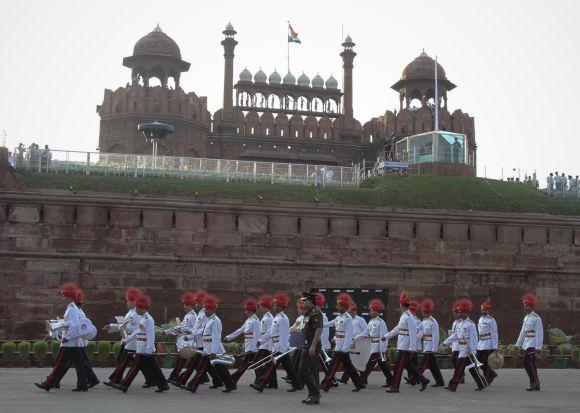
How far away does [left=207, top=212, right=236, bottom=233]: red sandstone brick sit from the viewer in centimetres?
2642

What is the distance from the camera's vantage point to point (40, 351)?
20.1 m

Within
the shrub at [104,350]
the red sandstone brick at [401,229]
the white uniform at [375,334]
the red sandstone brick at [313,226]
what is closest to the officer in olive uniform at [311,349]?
the white uniform at [375,334]

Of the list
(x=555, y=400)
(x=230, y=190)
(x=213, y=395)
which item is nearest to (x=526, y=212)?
(x=230, y=190)

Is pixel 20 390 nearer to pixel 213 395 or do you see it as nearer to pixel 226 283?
pixel 213 395

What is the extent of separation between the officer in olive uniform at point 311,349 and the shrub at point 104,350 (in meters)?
8.78

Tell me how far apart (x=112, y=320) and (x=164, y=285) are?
1.87 m

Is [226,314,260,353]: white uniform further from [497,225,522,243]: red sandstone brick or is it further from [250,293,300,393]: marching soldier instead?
[497,225,522,243]: red sandstone brick

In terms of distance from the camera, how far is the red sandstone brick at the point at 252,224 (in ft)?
87.4

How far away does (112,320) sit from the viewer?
82.8 ft

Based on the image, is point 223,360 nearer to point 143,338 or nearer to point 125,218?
point 143,338

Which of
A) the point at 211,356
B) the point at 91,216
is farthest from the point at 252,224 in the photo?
the point at 211,356

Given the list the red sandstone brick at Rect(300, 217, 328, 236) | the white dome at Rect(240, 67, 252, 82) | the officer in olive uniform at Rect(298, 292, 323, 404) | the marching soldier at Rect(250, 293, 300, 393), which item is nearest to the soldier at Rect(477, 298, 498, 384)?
the marching soldier at Rect(250, 293, 300, 393)

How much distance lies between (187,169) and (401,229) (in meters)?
8.13

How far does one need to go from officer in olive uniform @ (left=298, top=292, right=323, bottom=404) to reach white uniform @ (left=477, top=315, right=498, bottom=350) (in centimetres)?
490
